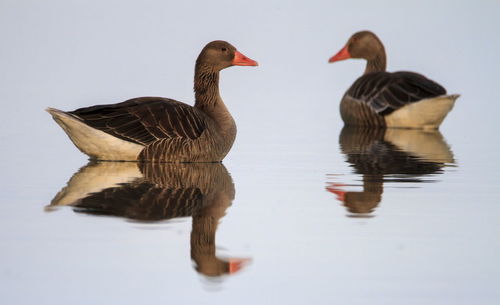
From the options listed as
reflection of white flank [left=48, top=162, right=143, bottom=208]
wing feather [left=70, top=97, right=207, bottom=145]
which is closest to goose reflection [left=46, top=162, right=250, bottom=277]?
reflection of white flank [left=48, top=162, right=143, bottom=208]

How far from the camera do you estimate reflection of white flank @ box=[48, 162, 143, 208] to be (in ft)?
29.8

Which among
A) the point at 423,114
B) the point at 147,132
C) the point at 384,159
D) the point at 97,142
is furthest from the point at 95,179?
the point at 423,114

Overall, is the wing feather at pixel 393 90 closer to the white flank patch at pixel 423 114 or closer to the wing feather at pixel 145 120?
the white flank patch at pixel 423 114

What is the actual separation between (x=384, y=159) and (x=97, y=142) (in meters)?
3.62

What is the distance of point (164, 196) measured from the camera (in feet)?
29.8

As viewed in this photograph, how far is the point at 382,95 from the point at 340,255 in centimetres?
1184

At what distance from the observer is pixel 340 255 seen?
276 inches

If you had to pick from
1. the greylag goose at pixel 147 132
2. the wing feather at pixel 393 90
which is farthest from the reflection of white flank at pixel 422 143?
the greylag goose at pixel 147 132

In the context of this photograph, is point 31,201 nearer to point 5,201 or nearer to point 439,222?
point 5,201

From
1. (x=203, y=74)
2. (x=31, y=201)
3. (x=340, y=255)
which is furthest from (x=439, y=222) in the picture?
(x=203, y=74)

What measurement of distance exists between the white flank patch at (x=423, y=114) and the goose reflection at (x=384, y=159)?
20 centimetres

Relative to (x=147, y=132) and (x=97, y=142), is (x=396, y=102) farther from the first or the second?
(x=97, y=142)

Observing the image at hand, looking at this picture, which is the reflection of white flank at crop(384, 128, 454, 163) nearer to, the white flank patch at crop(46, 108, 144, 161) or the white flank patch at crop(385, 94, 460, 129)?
the white flank patch at crop(385, 94, 460, 129)

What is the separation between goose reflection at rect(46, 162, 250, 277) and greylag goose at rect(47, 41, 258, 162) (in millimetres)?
150
